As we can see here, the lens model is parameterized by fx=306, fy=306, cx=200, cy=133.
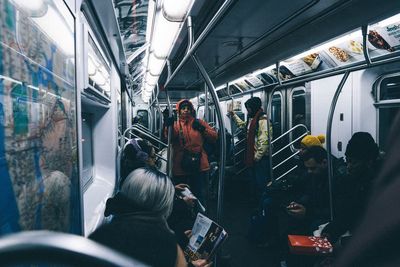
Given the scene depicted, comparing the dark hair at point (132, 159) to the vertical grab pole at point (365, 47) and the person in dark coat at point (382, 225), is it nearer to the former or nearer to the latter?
the vertical grab pole at point (365, 47)

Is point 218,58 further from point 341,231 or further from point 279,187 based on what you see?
point 341,231

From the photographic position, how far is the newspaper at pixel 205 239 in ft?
5.51

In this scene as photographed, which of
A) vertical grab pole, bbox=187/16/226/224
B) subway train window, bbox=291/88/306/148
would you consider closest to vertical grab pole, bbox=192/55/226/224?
vertical grab pole, bbox=187/16/226/224

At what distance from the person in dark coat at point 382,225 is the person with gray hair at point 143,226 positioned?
75cm

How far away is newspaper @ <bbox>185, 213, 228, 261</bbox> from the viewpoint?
1.68 meters

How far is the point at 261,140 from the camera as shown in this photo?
4.25m

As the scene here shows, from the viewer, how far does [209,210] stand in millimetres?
5023

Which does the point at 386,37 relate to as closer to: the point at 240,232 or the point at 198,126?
the point at 198,126

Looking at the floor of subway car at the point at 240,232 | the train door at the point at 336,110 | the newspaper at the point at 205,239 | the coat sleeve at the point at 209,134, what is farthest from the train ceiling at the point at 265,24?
the floor of subway car at the point at 240,232

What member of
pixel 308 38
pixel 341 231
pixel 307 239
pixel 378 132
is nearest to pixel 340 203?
pixel 341 231

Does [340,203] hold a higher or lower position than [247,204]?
higher

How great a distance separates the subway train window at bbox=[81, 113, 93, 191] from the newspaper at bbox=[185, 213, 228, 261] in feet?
5.46

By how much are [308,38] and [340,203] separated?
1489mm

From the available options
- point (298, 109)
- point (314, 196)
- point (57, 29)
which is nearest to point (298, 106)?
point (298, 109)
